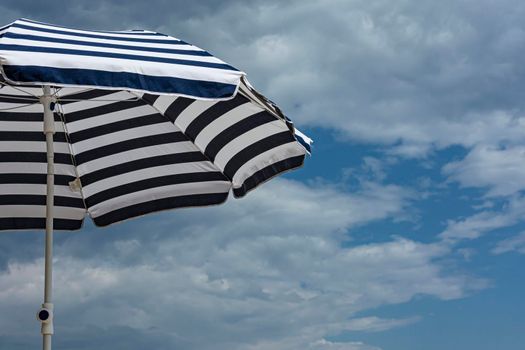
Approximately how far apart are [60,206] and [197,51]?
8.62 feet

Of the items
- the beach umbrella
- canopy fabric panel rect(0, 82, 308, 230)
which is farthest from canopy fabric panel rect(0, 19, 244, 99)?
canopy fabric panel rect(0, 82, 308, 230)

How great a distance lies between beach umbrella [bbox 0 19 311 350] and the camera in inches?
212

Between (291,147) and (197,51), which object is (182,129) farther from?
(197,51)

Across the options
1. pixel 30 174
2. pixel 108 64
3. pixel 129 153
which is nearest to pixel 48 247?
pixel 129 153

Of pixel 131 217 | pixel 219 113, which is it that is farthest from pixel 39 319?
pixel 219 113

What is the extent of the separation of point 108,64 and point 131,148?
2577 mm

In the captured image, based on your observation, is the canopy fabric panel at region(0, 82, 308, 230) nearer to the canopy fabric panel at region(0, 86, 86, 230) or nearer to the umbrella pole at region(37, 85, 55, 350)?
the canopy fabric panel at region(0, 86, 86, 230)

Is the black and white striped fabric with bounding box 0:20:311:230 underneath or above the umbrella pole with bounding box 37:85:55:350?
above

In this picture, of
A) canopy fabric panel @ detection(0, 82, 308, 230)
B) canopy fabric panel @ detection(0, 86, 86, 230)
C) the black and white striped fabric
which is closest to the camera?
the black and white striped fabric

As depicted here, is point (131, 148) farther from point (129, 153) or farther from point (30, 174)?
point (30, 174)

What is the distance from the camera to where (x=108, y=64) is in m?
4.12

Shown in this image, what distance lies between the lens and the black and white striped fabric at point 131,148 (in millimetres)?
5852

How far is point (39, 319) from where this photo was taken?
5398mm

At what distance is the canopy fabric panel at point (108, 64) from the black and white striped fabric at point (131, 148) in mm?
104
